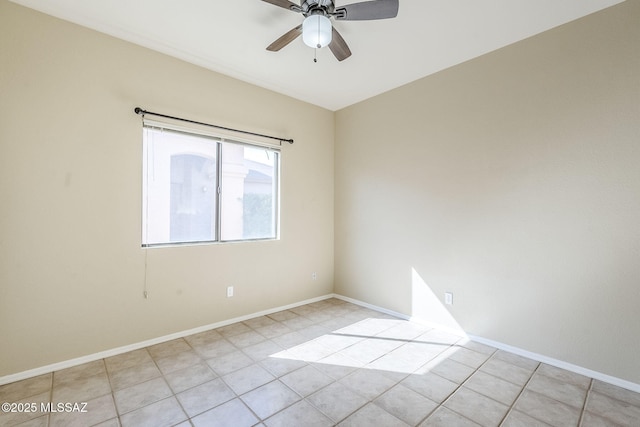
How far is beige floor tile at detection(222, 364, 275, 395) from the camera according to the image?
2014mm

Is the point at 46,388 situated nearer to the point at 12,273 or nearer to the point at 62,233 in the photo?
the point at 12,273

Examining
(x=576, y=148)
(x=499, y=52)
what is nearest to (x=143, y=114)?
(x=499, y=52)

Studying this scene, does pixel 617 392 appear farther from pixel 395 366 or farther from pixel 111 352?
pixel 111 352

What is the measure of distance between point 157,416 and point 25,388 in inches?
43.5

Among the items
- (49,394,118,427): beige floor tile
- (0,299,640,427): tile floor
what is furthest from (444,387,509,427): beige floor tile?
(49,394,118,427): beige floor tile

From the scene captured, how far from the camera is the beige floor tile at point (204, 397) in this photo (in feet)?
5.89

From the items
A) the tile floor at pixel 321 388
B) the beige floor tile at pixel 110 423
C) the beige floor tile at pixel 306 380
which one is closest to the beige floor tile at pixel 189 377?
the tile floor at pixel 321 388

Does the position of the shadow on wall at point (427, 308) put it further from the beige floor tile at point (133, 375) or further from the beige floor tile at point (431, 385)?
the beige floor tile at point (133, 375)

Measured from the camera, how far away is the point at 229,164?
10.5 feet

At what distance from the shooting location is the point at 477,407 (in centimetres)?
183

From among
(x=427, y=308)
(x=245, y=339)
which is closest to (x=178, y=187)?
(x=245, y=339)

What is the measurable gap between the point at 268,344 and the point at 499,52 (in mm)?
3441

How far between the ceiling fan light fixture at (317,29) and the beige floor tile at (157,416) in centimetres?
250

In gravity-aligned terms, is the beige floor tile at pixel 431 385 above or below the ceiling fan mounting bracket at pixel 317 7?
below
